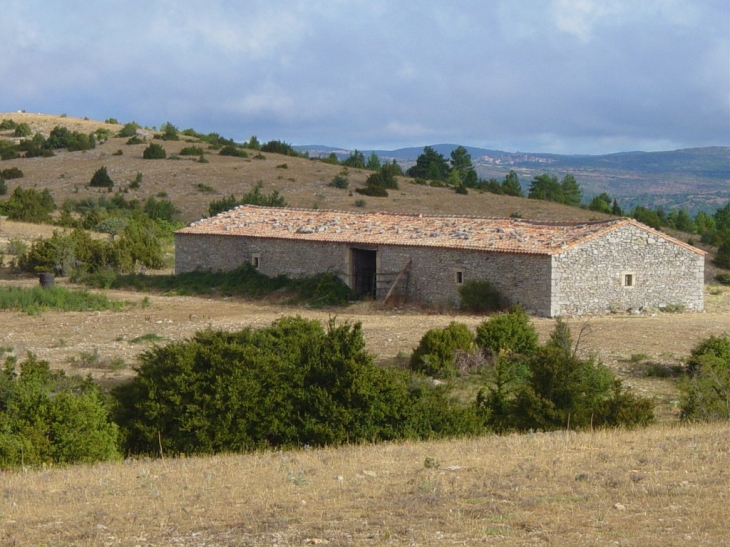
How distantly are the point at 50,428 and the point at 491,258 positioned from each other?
1455 centimetres

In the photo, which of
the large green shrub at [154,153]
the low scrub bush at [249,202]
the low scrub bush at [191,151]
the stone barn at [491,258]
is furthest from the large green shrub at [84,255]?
the low scrub bush at [191,151]

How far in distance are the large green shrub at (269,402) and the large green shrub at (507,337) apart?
5471 mm

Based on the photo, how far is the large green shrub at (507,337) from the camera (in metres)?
18.2

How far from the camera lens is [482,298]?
2383 cm

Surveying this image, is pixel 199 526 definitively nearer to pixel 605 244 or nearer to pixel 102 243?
pixel 605 244

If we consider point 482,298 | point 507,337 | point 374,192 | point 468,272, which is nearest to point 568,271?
point 482,298

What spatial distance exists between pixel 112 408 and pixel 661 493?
24.5 ft

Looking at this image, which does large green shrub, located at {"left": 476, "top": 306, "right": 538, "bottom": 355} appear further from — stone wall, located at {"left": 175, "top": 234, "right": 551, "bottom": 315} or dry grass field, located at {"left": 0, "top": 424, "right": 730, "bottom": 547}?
dry grass field, located at {"left": 0, "top": 424, "right": 730, "bottom": 547}

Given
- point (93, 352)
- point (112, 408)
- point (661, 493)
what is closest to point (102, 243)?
point (93, 352)

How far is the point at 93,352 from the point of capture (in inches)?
751

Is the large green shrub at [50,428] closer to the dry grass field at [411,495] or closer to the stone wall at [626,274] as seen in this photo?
the dry grass field at [411,495]

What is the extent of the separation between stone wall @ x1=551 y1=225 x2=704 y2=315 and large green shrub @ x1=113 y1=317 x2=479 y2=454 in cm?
1080

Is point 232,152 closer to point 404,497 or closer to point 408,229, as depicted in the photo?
point 408,229

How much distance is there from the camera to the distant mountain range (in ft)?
464
